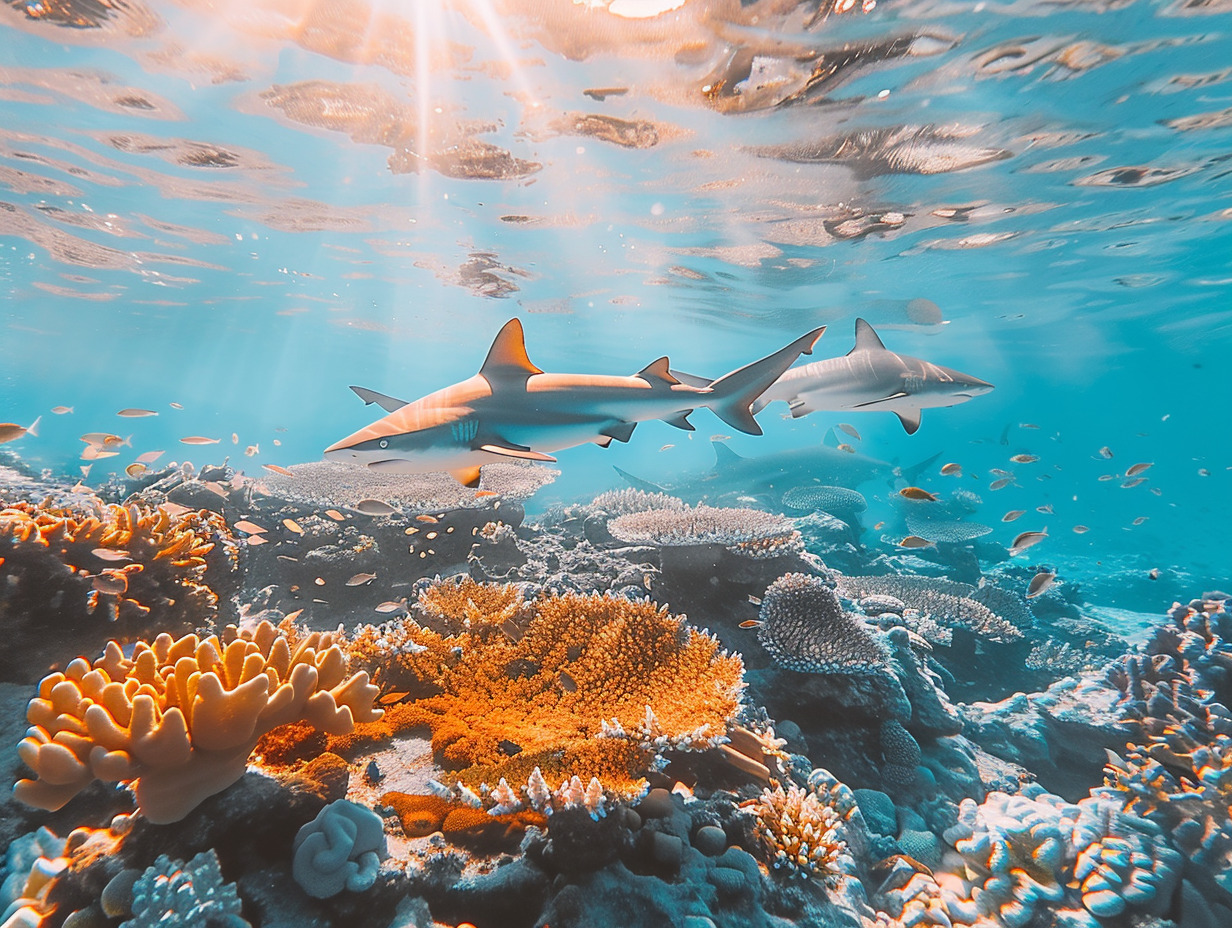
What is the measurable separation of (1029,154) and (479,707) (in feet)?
58.9

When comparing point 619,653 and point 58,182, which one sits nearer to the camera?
point 619,653

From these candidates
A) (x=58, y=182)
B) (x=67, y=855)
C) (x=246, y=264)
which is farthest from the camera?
(x=246, y=264)

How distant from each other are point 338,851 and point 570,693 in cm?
157

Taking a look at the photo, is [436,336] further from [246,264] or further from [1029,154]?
[1029,154]

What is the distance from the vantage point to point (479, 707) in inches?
132

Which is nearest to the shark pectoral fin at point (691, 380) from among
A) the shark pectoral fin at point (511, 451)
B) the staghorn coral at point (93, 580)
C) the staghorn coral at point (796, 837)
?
the shark pectoral fin at point (511, 451)

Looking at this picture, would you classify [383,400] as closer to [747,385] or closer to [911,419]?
[747,385]

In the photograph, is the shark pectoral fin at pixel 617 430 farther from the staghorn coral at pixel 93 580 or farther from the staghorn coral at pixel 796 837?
the staghorn coral at pixel 93 580

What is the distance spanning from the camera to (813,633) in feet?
17.2

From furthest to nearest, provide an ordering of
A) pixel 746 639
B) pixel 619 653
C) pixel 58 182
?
pixel 58 182, pixel 746 639, pixel 619 653

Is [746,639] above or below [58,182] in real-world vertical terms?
below

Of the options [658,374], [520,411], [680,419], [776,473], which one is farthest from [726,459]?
[520,411]

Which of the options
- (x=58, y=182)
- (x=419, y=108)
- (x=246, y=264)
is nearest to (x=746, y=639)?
(x=419, y=108)

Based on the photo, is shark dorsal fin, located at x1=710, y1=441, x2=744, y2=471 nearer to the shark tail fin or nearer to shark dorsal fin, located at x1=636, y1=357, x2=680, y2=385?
the shark tail fin
